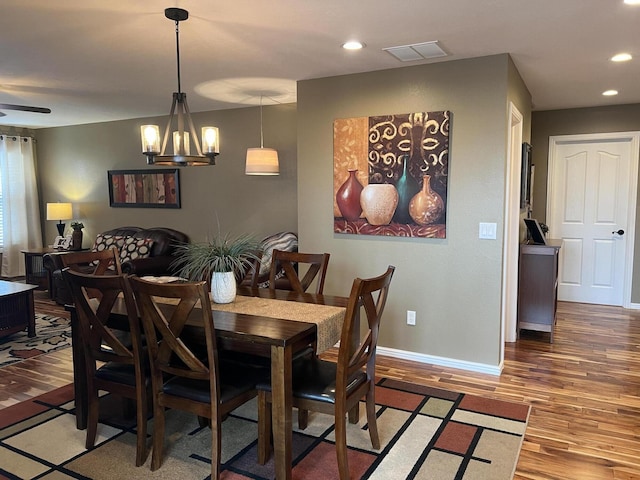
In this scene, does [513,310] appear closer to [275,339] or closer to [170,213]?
[275,339]

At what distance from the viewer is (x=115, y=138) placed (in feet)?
21.8

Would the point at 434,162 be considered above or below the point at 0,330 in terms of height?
above

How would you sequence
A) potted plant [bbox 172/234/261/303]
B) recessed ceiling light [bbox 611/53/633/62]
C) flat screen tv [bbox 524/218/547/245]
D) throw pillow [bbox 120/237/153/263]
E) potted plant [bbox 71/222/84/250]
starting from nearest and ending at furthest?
potted plant [bbox 172/234/261/303]
recessed ceiling light [bbox 611/53/633/62]
flat screen tv [bbox 524/218/547/245]
throw pillow [bbox 120/237/153/263]
potted plant [bbox 71/222/84/250]

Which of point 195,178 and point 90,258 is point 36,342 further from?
point 195,178

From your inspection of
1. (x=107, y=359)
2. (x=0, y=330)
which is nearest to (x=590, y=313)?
(x=107, y=359)

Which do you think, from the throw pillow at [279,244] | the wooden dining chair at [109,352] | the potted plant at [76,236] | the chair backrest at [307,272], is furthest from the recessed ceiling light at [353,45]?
the potted plant at [76,236]

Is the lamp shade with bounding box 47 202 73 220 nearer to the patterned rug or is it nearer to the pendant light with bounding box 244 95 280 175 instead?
the pendant light with bounding box 244 95 280 175

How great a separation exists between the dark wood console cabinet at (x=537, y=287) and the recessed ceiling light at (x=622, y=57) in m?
1.63

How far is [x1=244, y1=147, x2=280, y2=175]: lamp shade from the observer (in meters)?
5.01

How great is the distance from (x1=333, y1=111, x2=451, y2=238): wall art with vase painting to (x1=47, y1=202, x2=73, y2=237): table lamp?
4.72m

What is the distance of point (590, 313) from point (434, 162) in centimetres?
318

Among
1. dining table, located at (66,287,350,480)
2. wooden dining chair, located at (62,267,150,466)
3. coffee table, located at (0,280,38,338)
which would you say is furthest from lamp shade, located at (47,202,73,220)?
wooden dining chair, located at (62,267,150,466)

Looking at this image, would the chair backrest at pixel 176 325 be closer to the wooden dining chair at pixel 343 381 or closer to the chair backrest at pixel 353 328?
the wooden dining chair at pixel 343 381

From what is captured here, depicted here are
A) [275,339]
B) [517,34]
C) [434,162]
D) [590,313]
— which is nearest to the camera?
[275,339]
